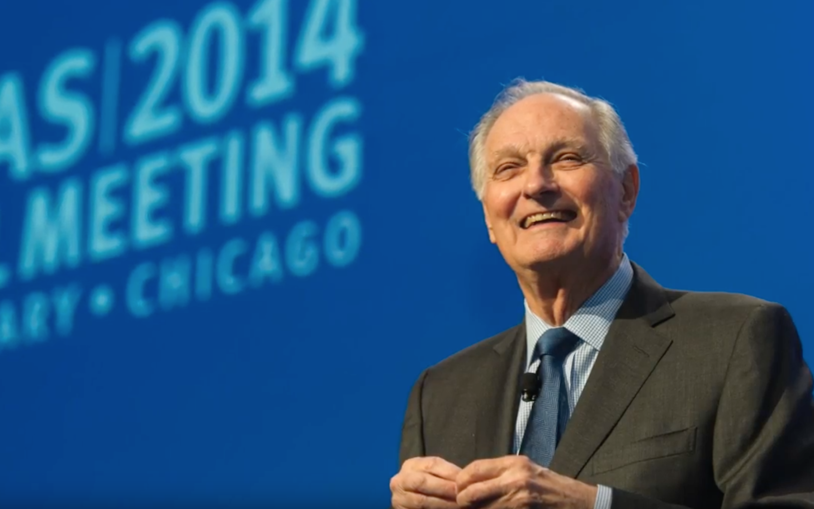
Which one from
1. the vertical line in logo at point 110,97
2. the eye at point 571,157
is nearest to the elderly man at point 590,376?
the eye at point 571,157

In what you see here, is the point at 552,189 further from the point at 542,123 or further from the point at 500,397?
the point at 500,397

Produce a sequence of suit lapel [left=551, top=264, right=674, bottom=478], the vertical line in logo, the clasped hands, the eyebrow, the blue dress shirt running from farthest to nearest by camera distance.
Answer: the vertical line in logo, the eyebrow, the blue dress shirt, suit lapel [left=551, top=264, right=674, bottom=478], the clasped hands

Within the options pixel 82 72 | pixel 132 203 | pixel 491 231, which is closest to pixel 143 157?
pixel 132 203

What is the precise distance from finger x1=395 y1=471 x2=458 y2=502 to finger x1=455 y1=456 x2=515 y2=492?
4cm

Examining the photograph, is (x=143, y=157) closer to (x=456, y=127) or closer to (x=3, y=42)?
(x=3, y=42)

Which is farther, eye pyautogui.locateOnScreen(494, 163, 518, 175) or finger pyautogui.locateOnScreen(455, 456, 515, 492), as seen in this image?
eye pyautogui.locateOnScreen(494, 163, 518, 175)

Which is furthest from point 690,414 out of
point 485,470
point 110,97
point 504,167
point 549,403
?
point 110,97

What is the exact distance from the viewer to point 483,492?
157 cm

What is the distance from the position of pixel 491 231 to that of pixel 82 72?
157cm

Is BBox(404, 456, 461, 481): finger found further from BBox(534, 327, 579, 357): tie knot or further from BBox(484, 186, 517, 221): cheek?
BBox(484, 186, 517, 221): cheek

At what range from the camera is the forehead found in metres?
1.99

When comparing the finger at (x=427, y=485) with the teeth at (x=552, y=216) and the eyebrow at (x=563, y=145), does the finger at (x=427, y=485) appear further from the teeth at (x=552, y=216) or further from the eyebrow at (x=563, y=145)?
the eyebrow at (x=563, y=145)

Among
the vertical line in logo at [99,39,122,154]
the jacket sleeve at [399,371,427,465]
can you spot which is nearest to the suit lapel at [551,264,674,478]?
the jacket sleeve at [399,371,427,465]

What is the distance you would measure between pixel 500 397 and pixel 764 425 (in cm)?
47
